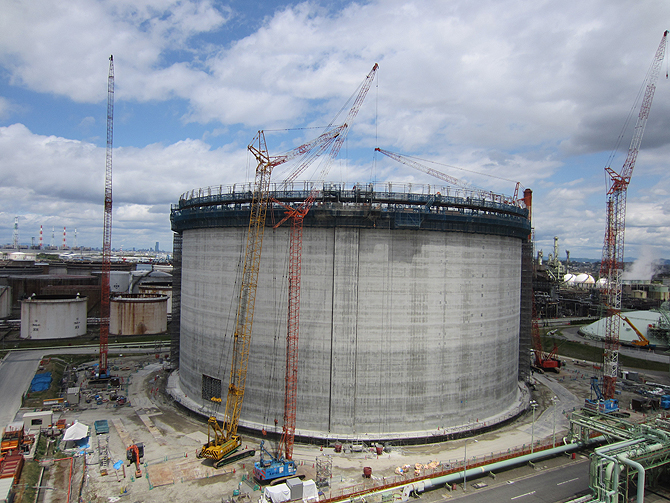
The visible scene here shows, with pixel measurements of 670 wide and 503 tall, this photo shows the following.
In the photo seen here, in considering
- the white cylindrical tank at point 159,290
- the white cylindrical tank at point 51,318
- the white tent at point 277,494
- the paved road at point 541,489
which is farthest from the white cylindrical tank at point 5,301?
the paved road at point 541,489

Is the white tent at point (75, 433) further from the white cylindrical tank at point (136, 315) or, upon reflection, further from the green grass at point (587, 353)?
the green grass at point (587, 353)

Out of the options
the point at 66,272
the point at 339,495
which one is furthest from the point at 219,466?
the point at 66,272

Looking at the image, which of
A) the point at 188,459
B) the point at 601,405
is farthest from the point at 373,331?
the point at 601,405

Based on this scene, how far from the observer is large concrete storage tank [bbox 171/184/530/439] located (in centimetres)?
4038

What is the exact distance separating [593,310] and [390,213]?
13072 cm

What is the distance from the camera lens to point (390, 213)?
4091 centimetres

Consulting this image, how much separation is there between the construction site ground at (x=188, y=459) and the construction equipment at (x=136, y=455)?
1.25 feet

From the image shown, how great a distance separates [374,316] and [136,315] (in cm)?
7153

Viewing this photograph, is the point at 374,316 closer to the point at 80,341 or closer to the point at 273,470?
the point at 273,470

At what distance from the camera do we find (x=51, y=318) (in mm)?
86812

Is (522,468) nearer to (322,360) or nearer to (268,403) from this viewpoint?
(322,360)

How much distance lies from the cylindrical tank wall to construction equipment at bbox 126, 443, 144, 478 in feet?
31.9

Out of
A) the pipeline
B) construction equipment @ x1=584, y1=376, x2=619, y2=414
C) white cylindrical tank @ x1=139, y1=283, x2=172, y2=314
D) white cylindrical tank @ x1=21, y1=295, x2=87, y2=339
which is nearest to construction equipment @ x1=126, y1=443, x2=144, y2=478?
the pipeline

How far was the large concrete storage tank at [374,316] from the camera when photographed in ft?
132
